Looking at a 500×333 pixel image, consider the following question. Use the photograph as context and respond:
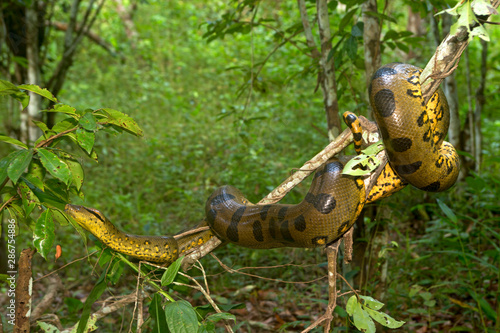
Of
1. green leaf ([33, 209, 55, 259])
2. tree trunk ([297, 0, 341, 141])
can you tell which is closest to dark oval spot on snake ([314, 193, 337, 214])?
green leaf ([33, 209, 55, 259])

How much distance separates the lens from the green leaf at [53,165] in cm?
171

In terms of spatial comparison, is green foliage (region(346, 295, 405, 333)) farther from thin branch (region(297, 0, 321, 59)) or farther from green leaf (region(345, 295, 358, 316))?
thin branch (region(297, 0, 321, 59))

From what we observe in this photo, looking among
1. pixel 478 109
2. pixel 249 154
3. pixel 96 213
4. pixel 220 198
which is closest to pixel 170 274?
pixel 96 213

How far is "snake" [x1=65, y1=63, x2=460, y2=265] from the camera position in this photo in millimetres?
2062

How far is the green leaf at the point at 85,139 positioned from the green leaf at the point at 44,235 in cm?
36

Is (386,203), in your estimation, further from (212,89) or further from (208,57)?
(208,57)

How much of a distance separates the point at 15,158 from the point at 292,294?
148 inches

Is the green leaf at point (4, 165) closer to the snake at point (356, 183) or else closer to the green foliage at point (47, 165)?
the green foliage at point (47, 165)

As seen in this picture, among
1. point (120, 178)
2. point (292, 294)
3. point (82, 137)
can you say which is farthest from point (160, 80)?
point (82, 137)

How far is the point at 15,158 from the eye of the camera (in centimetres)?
166

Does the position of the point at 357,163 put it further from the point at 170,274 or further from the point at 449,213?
the point at 449,213

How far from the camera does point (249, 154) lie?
7.03m

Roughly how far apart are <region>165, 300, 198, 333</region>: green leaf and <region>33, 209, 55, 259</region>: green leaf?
0.60m

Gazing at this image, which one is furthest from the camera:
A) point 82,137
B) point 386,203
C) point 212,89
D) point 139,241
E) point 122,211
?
point 212,89
